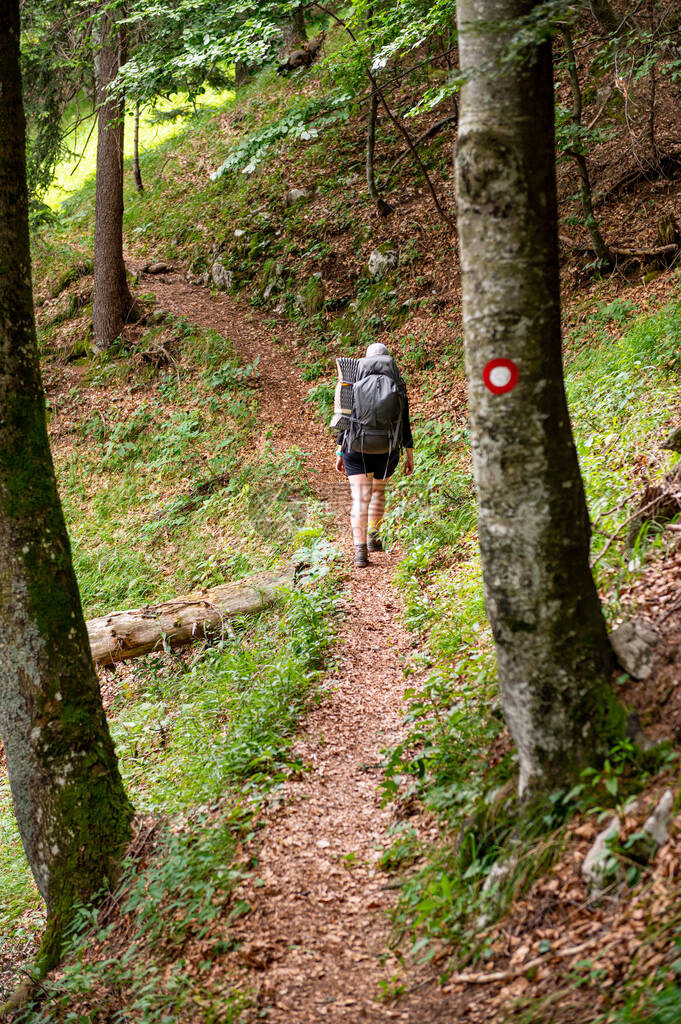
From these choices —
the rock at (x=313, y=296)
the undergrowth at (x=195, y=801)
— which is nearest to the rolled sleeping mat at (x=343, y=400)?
the undergrowth at (x=195, y=801)

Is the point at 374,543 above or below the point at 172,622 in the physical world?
above

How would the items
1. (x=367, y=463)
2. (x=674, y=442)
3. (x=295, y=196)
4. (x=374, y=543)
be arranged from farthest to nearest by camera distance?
(x=295, y=196), (x=374, y=543), (x=367, y=463), (x=674, y=442)

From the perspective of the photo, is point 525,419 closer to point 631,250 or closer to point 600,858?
point 600,858

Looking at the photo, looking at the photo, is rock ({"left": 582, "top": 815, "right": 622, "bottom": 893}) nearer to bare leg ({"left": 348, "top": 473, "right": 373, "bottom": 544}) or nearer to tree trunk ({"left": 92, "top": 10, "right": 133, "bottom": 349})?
bare leg ({"left": 348, "top": 473, "right": 373, "bottom": 544})

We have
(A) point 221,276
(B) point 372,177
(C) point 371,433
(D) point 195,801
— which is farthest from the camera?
(A) point 221,276

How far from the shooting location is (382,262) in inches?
586

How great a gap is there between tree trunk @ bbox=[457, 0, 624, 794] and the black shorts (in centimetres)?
473

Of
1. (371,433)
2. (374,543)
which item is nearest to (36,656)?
(371,433)

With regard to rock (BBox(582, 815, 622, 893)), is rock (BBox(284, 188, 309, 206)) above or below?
above

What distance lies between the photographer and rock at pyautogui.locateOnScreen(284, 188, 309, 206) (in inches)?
698

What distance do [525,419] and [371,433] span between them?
15.5ft

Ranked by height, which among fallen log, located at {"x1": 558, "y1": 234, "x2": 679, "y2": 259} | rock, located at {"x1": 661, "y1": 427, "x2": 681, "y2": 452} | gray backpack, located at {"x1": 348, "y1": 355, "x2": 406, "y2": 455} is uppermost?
fallen log, located at {"x1": 558, "y1": 234, "x2": 679, "y2": 259}

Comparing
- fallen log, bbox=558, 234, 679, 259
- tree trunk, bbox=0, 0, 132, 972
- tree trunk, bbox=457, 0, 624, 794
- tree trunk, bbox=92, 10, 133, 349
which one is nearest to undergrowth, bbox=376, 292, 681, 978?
tree trunk, bbox=457, 0, 624, 794

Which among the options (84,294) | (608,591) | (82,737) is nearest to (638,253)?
(608,591)
